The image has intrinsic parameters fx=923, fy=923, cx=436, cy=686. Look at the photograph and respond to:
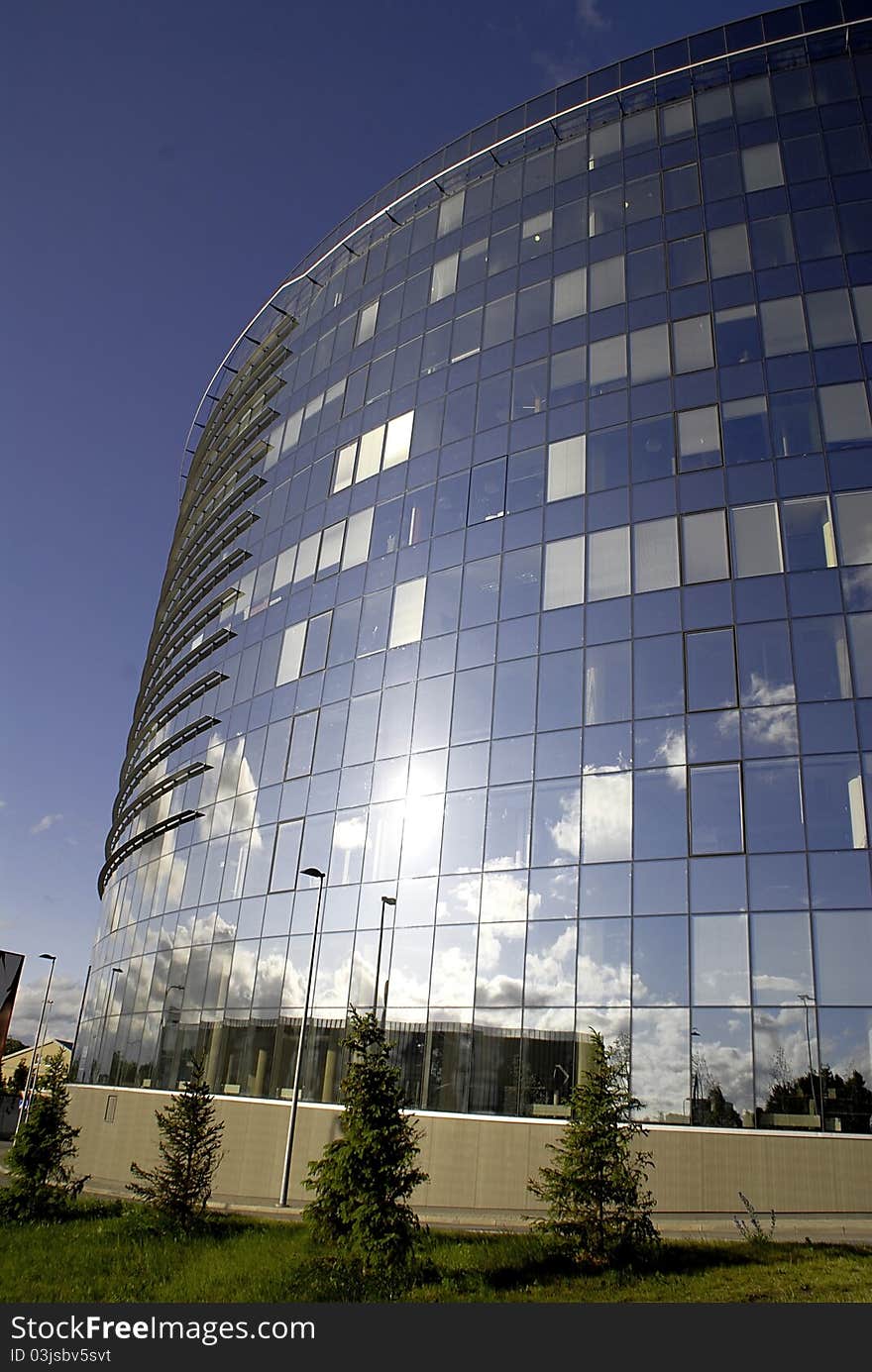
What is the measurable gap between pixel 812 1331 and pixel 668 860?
13.9 metres

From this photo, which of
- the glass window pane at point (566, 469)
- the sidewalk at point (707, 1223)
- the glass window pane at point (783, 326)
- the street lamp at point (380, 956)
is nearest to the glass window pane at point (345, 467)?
the glass window pane at point (566, 469)

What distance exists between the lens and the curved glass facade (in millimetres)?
24875

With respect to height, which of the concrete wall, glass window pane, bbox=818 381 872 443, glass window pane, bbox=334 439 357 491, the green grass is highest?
glass window pane, bbox=334 439 357 491

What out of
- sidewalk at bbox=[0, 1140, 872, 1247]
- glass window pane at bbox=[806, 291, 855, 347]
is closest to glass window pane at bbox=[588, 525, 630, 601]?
glass window pane at bbox=[806, 291, 855, 347]

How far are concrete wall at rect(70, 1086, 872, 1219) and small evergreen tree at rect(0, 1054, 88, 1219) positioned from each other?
718 centimetres

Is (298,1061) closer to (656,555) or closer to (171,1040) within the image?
(171,1040)

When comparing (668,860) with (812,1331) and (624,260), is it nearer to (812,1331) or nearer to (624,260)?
(812,1331)

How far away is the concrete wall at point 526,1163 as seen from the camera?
21.7m

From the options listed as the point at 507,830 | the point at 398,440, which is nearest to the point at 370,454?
the point at 398,440

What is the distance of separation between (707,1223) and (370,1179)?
10.3 m

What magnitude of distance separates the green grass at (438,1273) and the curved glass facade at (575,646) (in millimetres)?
6989

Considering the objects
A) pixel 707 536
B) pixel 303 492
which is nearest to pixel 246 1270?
pixel 707 536

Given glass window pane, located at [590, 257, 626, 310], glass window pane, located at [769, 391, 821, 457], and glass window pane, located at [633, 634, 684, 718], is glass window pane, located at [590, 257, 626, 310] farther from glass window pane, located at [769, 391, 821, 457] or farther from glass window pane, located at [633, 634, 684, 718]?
glass window pane, located at [633, 634, 684, 718]

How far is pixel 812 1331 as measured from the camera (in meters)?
12.6
